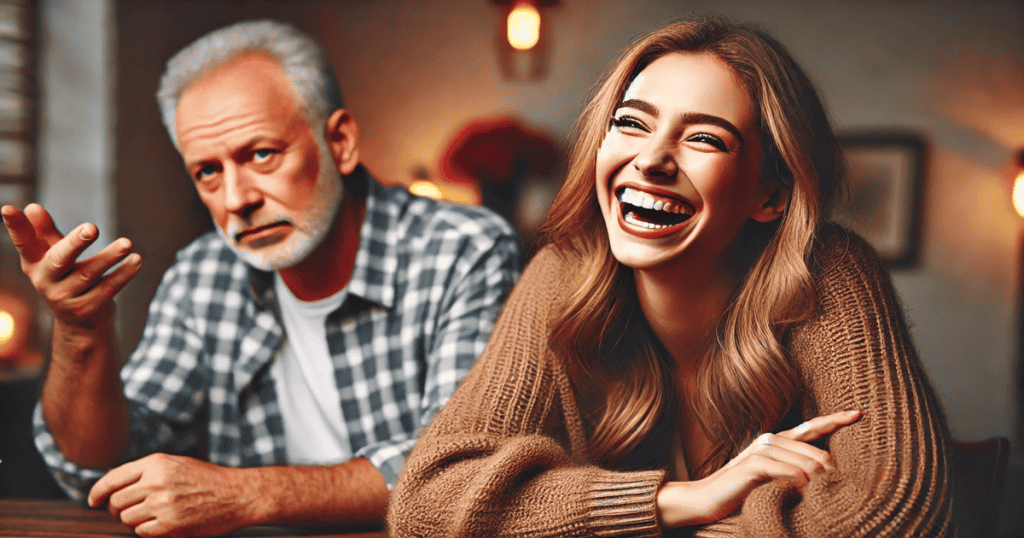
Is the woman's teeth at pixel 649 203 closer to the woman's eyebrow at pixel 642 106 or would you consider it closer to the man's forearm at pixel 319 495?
the woman's eyebrow at pixel 642 106

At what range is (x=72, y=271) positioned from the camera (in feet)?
2.17

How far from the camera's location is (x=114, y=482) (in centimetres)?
69

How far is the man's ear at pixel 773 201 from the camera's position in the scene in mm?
618

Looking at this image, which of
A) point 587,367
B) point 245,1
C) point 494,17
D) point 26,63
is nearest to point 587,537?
point 587,367

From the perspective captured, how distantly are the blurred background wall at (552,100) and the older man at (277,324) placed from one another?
99 mm

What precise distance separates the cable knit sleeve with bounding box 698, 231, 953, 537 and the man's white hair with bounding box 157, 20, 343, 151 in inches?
23.7

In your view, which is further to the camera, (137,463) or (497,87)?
(497,87)

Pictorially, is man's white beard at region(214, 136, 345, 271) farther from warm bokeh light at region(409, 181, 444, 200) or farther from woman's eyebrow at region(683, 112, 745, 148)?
woman's eyebrow at region(683, 112, 745, 148)

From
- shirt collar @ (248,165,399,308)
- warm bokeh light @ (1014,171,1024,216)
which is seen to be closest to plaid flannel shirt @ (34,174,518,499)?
shirt collar @ (248,165,399,308)

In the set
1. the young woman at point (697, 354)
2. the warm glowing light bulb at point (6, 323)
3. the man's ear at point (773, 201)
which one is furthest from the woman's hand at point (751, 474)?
the warm glowing light bulb at point (6, 323)

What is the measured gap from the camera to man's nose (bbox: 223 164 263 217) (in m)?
0.79

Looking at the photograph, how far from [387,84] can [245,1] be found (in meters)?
0.26

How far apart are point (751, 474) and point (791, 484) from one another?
0.03 meters

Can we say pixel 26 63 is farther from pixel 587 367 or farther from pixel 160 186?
pixel 587 367
